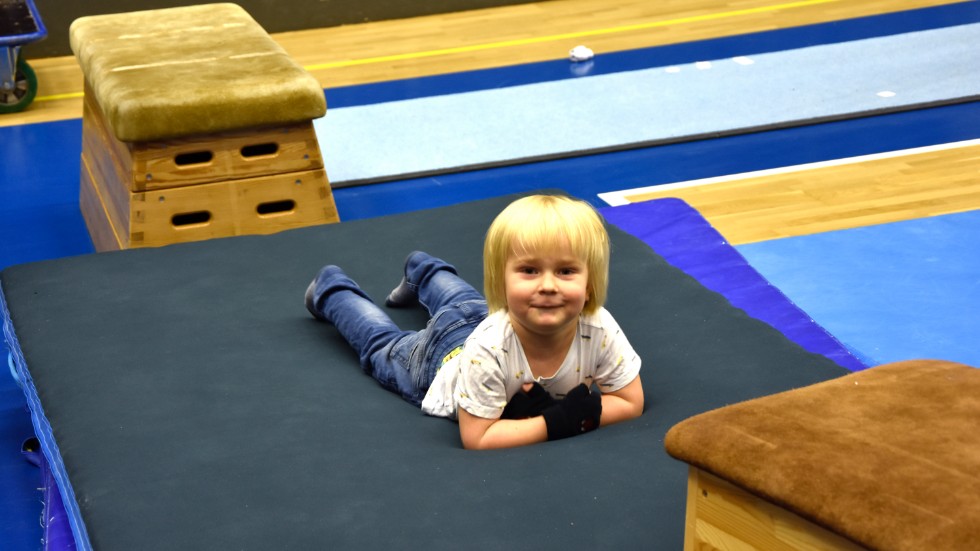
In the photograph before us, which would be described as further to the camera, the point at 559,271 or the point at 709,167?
the point at 709,167

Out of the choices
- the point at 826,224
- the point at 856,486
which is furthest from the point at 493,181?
the point at 856,486

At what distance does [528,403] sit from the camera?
2359mm

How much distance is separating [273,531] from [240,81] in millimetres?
1952

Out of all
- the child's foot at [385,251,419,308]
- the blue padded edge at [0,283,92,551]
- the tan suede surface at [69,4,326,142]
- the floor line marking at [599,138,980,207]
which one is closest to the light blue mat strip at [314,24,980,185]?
the floor line marking at [599,138,980,207]

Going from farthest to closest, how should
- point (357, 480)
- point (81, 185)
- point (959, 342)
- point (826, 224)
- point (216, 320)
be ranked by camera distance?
point (81, 185)
point (826, 224)
point (959, 342)
point (216, 320)
point (357, 480)

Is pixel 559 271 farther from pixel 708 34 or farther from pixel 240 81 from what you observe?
pixel 708 34

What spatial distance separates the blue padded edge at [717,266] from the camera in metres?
3.06

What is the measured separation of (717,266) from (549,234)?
1.41m

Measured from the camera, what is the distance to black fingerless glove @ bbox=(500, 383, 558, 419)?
2.36 m

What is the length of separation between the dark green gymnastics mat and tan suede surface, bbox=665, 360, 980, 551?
284 mm

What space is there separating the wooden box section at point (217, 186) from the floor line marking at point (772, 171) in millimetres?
1137

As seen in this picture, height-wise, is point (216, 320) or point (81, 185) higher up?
point (216, 320)

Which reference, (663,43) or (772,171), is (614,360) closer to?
(772,171)

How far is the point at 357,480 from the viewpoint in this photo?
2.17 m
